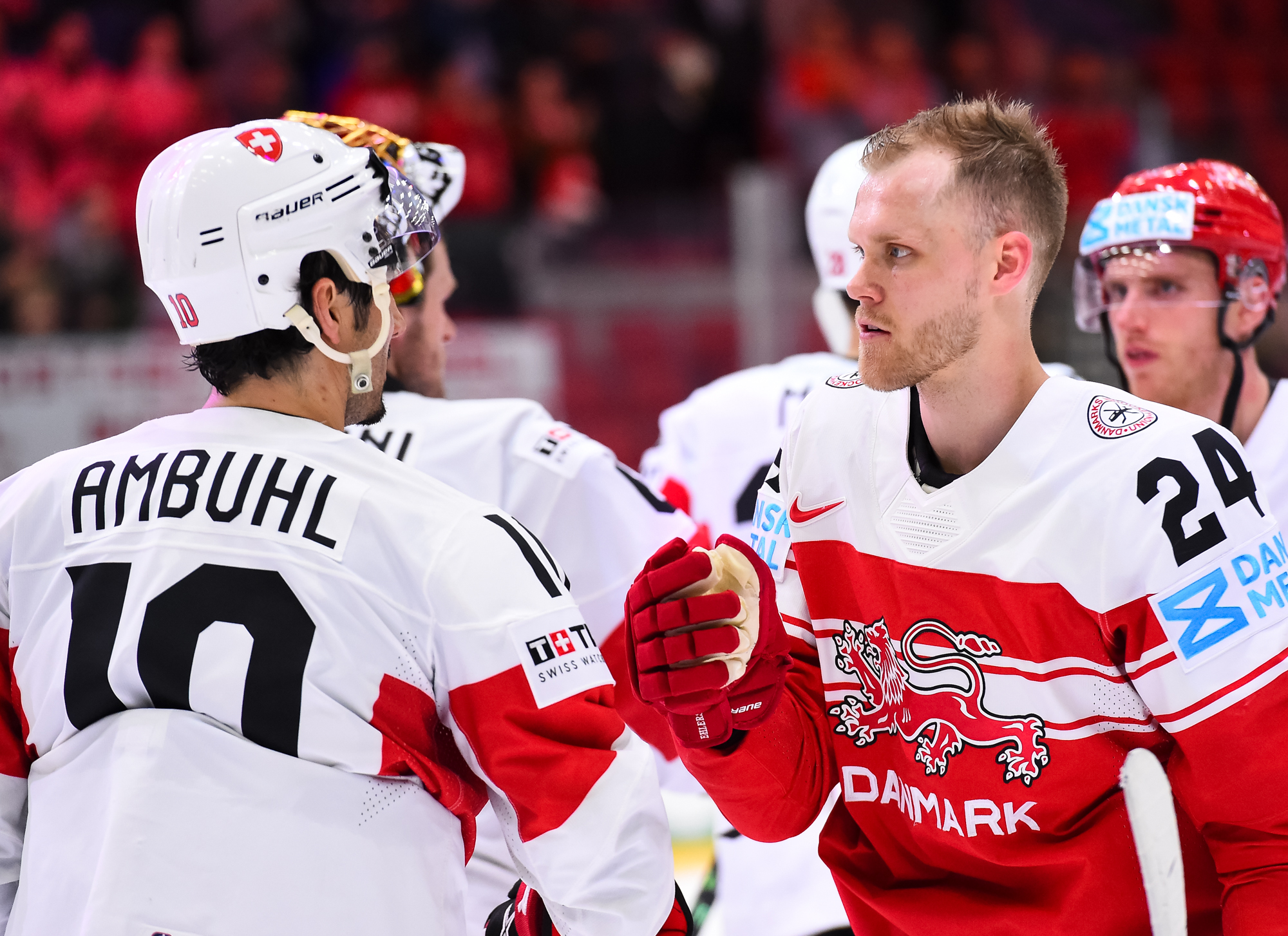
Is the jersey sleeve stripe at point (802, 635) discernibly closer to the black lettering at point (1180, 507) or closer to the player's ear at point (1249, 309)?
the black lettering at point (1180, 507)

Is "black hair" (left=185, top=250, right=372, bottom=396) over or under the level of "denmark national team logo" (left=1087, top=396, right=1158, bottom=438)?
over

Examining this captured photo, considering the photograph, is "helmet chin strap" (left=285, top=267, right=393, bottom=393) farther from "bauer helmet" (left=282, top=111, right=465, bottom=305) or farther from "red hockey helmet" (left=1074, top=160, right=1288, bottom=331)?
"red hockey helmet" (left=1074, top=160, right=1288, bottom=331)

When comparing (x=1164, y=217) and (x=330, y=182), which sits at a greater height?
(x=330, y=182)

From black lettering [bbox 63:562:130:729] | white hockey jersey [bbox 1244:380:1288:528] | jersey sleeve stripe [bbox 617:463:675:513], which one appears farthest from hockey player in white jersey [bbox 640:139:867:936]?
black lettering [bbox 63:562:130:729]

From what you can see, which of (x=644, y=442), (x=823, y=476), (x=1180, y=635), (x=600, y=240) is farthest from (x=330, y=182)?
(x=600, y=240)

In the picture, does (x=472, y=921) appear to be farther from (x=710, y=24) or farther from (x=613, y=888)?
(x=710, y=24)

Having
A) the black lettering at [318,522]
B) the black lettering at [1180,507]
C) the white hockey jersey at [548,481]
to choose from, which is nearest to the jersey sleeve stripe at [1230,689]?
the black lettering at [1180,507]

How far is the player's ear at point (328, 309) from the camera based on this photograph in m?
1.96

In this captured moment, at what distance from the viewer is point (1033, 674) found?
188 cm

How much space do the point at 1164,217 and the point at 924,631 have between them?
1.37 meters

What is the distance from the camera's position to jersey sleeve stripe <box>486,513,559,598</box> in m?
1.86

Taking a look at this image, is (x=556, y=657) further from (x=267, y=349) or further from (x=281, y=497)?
(x=267, y=349)

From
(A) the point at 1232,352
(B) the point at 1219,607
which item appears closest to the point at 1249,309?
(A) the point at 1232,352

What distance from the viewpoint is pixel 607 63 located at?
30.1 feet
